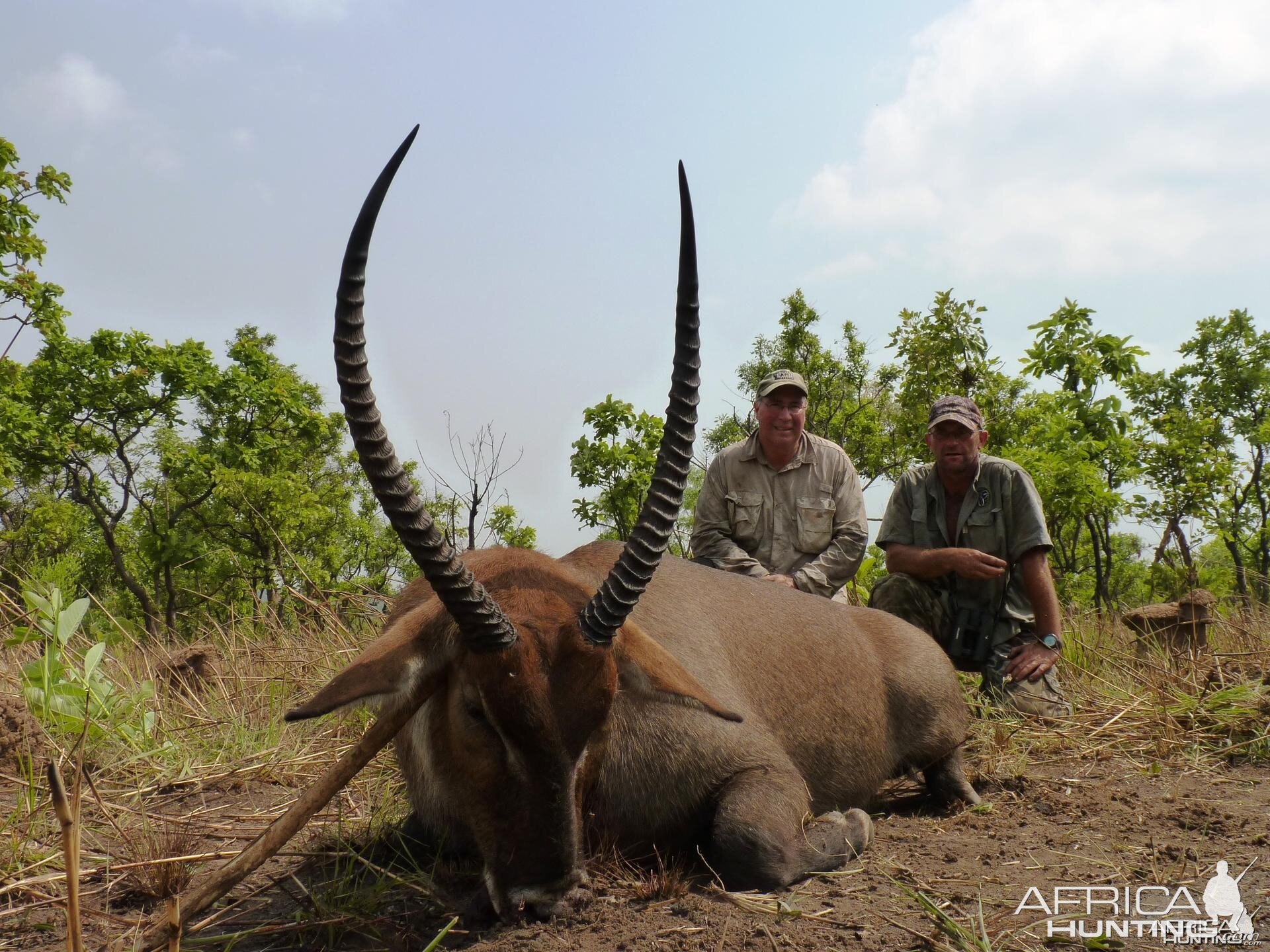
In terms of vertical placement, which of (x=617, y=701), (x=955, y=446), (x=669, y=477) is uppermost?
(x=955, y=446)

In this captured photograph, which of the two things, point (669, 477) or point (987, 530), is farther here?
point (987, 530)

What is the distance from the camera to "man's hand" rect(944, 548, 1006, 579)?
24.6 feet

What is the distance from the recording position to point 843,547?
8461 millimetres

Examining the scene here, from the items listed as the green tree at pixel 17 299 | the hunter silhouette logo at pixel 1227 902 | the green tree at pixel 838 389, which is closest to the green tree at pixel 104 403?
the green tree at pixel 17 299

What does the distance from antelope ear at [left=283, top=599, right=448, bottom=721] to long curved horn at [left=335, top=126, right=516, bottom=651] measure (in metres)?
0.20

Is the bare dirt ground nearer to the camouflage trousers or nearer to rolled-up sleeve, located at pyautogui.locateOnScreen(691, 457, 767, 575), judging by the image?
the camouflage trousers

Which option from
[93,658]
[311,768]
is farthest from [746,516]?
[93,658]

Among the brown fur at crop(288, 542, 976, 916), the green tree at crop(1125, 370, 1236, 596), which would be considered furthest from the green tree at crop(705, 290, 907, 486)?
the brown fur at crop(288, 542, 976, 916)

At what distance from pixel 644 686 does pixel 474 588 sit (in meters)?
0.87

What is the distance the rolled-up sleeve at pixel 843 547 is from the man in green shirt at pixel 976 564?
0.80ft

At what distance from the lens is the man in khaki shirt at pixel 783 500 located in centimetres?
853

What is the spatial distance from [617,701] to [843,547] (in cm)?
471

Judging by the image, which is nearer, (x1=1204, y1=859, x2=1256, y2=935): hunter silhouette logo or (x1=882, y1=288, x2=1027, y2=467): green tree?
(x1=1204, y1=859, x2=1256, y2=935): hunter silhouette logo

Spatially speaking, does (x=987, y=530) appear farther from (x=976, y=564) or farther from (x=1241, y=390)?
(x=1241, y=390)
